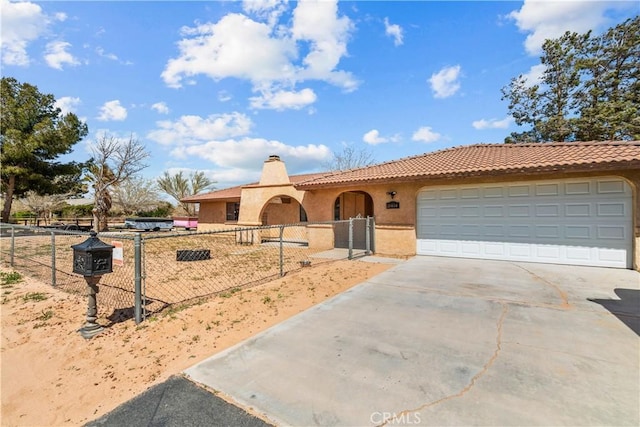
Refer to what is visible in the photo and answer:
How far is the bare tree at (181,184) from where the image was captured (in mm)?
40562

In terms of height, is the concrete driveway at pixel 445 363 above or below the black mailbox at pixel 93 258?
below

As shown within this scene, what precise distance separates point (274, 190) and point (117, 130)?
1860 centimetres

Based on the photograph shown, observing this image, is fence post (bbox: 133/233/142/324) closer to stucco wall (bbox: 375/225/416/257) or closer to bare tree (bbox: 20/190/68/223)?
stucco wall (bbox: 375/225/416/257)

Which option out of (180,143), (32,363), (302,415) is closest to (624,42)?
(302,415)

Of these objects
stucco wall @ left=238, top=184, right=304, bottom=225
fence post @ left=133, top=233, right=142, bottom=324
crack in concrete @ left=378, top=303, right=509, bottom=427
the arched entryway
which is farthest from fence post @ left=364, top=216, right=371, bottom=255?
fence post @ left=133, top=233, right=142, bottom=324

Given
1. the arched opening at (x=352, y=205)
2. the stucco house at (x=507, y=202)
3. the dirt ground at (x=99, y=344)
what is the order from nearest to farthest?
the dirt ground at (x=99, y=344) < the stucco house at (x=507, y=202) < the arched opening at (x=352, y=205)

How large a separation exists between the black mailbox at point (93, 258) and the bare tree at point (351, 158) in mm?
35300

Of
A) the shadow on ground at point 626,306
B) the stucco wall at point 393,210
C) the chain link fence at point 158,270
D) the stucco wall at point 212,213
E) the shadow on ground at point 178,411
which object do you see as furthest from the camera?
the stucco wall at point 212,213

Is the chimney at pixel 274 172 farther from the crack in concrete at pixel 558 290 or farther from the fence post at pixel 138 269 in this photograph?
the fence post at pixel 138 269

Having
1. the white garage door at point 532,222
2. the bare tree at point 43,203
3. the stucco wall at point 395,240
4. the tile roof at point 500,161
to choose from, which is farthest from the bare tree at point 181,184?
the white garage door at point 532,222

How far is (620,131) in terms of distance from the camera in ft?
60.3

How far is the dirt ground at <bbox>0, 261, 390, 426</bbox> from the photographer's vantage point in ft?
9.13

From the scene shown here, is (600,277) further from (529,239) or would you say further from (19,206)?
(19,206)

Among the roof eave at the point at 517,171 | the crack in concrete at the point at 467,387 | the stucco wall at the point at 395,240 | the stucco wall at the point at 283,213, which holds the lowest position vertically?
the crack in concrete at the point at 467,387
